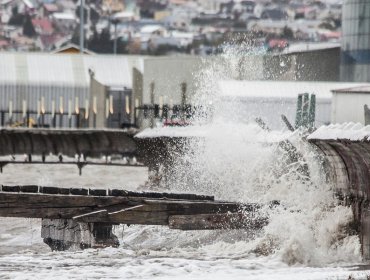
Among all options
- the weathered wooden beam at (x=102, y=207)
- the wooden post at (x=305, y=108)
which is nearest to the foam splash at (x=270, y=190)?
the weathered wooden beam at (x=102, y=207)

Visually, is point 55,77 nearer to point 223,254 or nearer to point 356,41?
point 356,41

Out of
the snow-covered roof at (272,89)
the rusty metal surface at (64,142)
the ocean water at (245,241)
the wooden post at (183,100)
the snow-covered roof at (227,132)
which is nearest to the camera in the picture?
the ocean water at (245,241)

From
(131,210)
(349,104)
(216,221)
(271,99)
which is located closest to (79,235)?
(131,210)

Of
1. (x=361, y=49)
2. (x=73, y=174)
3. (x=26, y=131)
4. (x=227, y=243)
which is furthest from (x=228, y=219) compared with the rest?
(x=361, y=49)

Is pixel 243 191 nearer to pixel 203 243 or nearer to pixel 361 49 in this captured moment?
pixel 203 243

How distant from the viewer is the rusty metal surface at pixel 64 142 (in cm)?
7662

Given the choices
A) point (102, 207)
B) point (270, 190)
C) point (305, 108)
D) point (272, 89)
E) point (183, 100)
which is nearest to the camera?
point (102, 207)

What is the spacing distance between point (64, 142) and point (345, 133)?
2045 inches

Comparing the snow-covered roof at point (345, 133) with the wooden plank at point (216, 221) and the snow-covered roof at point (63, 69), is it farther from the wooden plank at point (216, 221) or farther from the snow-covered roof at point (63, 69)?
the snow-covered roof at point (63, 69)

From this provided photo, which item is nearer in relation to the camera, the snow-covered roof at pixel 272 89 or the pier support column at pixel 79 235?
the pier support column at pixel 79 235

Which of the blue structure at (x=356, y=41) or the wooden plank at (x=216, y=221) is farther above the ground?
the blue structure at (x=356, y=41)

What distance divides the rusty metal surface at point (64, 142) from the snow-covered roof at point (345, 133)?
158 feet

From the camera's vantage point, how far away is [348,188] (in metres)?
28.9

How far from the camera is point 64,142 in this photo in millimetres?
78250
